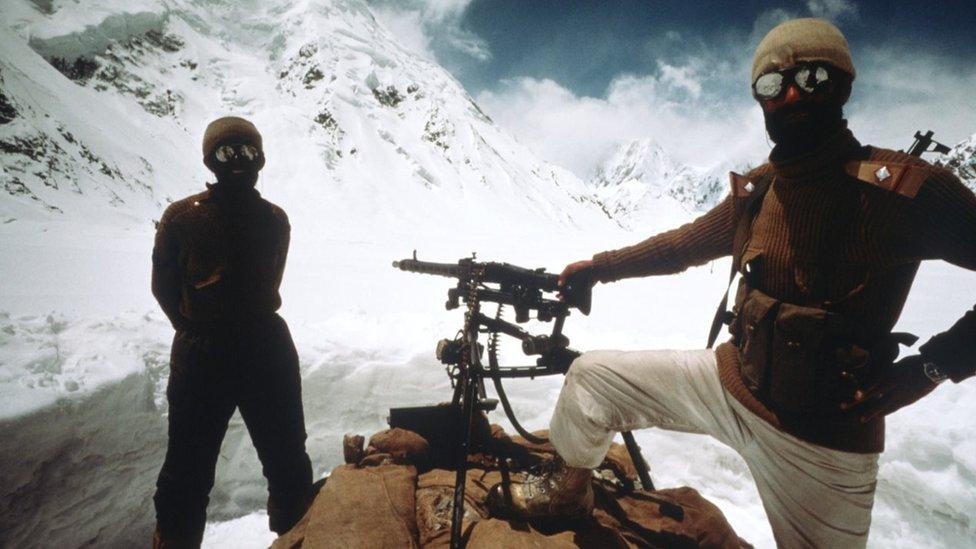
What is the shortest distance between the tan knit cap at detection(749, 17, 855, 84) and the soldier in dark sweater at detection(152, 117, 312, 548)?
2897mm

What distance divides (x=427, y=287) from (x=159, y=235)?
1006 cm

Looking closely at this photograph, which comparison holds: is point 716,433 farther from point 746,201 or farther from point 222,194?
point 222,194

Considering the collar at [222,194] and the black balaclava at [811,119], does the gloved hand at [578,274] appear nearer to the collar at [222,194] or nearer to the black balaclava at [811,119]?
the black balaclava at [811,119]

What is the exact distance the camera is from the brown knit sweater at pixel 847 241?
1.35 m

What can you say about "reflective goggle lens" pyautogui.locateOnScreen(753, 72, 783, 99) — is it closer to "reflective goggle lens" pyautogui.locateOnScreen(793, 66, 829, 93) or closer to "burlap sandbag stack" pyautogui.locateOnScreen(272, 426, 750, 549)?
"reflective goggle lens" pyautogui.locateOnScreen(793, 66, 829, 93)

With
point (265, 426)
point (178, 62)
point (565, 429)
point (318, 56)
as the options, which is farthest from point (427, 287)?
point (318, 56)

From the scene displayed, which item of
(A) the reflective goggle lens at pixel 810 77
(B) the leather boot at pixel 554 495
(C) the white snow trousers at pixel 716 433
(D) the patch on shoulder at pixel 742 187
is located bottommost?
(B) the leather boot at pixel 554 495

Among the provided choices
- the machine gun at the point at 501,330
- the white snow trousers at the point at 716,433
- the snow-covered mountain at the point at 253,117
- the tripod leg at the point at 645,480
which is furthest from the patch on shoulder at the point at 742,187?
the snow-covered mountain at the point at 253,117

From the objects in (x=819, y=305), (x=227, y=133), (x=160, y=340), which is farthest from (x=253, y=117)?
(x=819, y=305)

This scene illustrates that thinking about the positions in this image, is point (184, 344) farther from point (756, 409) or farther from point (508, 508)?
point (756, 409)

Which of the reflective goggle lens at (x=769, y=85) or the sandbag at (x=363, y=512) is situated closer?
the reflective goggle lens at (x=769, y=85)

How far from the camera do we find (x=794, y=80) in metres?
1.60

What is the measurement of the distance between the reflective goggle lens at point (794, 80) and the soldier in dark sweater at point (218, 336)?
2.88 metres

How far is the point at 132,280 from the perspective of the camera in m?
10.7
